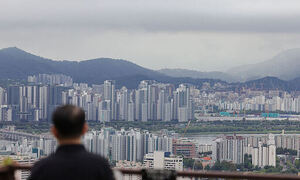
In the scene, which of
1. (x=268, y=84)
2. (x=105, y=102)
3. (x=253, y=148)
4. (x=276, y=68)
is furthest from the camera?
(x=276, y=68)

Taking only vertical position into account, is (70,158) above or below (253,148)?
above

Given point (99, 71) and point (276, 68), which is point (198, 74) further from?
point (99, 71)

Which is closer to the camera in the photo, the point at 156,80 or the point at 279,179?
the point at 279,179

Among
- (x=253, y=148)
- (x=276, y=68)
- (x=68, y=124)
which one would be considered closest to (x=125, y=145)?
(x=253, y=148)

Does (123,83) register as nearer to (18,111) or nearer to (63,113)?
(18,111)

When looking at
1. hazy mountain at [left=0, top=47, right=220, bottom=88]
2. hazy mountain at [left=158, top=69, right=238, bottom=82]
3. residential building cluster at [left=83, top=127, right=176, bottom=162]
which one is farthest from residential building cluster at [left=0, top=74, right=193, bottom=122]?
hazy mountain at [left=158, top=69, right=238, bottom=82]

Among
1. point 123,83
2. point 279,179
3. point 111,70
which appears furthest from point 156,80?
point 279,179

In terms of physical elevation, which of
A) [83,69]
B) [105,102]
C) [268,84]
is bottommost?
[105,102]
